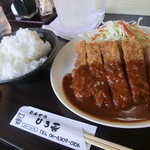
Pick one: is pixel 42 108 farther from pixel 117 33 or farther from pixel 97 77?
pixel 117 33

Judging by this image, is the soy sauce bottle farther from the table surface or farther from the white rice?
the table surface

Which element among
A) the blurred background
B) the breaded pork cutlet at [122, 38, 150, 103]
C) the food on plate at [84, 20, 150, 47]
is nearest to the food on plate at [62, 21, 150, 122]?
the breaded pork cutlet at [122, 38, 150, 103]

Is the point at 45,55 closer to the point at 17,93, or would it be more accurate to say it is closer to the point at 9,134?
the point at 17,93

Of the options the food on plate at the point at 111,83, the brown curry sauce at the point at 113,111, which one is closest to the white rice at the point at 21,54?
the food on plate at the point at 111,83

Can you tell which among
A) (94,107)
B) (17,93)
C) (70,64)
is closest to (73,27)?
(70,64)

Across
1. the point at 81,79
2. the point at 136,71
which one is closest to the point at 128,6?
the point at 136,71

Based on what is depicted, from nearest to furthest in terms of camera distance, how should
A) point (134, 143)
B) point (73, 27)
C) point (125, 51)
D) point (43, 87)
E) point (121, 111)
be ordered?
point (134, 143) < point (121, 111) < point (125, 51) < point (43, 87) < point (73, 27)
